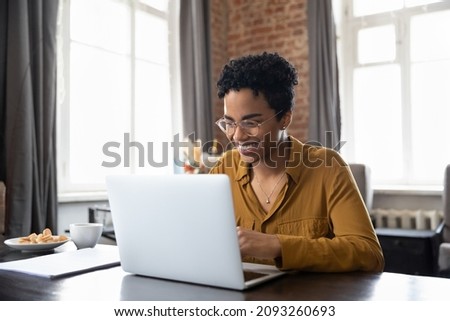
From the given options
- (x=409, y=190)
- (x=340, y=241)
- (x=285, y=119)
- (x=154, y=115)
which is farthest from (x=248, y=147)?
(x=409, y=190)

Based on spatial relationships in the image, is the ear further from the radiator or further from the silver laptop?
the radiator

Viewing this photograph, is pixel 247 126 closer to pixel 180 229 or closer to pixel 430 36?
pixel 180 229

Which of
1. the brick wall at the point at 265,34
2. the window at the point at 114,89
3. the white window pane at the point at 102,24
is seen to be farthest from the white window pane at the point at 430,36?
the white window pane at the point at 102,24

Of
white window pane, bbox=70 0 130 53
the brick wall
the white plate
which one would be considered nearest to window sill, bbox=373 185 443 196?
the brick wall

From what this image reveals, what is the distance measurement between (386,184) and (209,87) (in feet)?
5.87

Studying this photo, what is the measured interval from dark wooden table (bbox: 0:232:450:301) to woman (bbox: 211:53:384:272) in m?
0.20

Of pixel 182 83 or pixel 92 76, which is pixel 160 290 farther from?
pixel 182 83

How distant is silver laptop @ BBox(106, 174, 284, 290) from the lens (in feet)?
2.91

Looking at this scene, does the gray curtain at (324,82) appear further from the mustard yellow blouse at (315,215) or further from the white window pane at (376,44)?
the mustard yellow blouse at (315,215)

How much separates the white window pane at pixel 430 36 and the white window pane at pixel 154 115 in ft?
7.07

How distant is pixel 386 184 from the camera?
4.08 meters

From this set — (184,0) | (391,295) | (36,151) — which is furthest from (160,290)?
(184,0)

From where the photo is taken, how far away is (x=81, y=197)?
3.21m

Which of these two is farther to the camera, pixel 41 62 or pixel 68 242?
pixel 41 62
